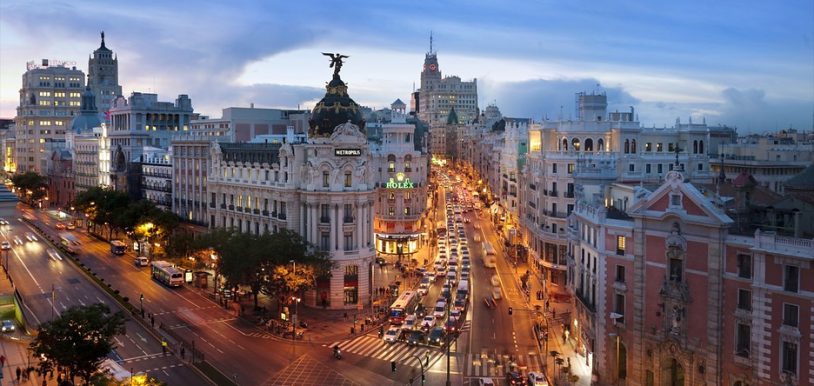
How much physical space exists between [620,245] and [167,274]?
232 feet

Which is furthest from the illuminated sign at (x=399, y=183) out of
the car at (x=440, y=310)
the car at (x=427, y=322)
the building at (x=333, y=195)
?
the car at (x=427, y=322)

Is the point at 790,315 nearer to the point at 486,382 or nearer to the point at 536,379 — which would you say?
the point at 536,379

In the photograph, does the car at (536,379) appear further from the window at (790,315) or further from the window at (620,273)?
the window at (790,315)

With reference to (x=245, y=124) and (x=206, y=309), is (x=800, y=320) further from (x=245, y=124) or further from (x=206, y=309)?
(x=245, y=124)

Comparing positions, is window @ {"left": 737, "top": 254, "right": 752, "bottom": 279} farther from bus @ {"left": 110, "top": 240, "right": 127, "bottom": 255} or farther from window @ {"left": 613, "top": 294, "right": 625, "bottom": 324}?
bus @ {"left": 110, "top": 240, "right": 127, "bottom": 255}

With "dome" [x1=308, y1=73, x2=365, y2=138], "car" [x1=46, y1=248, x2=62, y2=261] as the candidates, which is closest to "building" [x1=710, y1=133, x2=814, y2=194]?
"dome" [x1=308, y1=73, x2=365, y2=138]

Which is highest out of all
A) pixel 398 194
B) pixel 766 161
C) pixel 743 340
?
pixel 766 161

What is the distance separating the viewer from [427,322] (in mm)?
88688

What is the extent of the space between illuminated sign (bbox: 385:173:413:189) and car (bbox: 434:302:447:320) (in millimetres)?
50108

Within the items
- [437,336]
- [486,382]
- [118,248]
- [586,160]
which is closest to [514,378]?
[486,382]

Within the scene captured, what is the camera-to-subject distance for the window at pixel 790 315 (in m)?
55.7

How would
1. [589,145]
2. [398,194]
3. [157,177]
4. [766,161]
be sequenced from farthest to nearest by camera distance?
[157,177] → [398,194] → [766,161] → [589,145]

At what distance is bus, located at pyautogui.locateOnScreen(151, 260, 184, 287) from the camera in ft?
363

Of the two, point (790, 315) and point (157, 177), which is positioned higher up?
point (157, 177)
